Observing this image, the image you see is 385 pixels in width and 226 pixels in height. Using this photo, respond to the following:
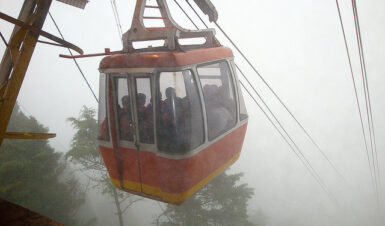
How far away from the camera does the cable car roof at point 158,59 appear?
2547 millimetres

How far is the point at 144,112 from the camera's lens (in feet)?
9.25

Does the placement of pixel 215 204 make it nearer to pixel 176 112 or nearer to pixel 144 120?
pixel 144 120

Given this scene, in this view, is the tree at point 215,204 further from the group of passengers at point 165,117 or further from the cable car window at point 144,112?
the group of passengers at point 165,117

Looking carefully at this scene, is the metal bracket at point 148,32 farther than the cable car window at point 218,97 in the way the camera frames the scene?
No

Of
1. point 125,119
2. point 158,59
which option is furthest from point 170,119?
point 125,119

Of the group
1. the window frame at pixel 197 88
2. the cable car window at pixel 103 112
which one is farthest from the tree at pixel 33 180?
the window frame at pixel 197 88

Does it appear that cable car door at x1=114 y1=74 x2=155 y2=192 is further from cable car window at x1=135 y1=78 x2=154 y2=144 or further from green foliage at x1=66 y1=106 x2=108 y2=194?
green foliage at x1=66 y1=106 x2=108 y2=194

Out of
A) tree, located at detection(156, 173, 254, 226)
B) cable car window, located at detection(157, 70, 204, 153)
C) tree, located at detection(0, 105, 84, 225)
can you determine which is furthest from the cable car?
tree, located at detection(0, 105, 84, 225)

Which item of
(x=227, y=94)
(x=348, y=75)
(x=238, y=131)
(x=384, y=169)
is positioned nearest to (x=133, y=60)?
(x=227, y=94)

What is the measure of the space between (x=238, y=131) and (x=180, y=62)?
5.75 ft

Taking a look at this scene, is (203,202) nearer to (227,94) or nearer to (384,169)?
(227,94)

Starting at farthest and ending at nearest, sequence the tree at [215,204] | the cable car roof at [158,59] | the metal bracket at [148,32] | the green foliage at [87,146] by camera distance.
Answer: the green foliage at [87,146] < the tree at [215,204] < the metal bracket at [148,32] < the cable car roof at [158,59]

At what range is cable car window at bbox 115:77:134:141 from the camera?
9.67ft

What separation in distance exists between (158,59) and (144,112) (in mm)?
684
